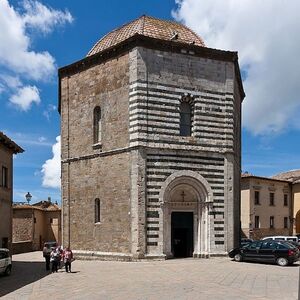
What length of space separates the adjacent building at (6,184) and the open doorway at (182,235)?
393 inches

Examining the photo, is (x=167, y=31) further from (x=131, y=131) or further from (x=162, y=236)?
(x=162, y=236)

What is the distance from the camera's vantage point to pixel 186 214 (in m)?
29.4

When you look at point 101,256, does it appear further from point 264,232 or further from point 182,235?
point 264,232

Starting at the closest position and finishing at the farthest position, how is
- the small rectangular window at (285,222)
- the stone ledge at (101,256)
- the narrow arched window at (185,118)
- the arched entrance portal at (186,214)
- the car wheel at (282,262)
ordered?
the car wheel at (282,262) → the stone ledge at (101,256) → the arched entrance portal at (186,214) → the narrow arched window at (185,118) → the small rectangular window at (285,222)

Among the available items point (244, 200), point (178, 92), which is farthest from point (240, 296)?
point (244, 200)

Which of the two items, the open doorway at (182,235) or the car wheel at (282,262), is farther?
the open doorway at (182,235)

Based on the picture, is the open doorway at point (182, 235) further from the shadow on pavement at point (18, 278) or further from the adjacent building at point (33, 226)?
the adjacent building at point (33, 226)

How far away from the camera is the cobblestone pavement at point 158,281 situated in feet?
52.1

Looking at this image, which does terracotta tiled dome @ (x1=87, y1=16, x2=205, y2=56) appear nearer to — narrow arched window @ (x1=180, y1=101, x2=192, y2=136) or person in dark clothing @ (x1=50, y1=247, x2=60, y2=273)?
narrow arched window @ (x1=180, y1=101, x2=192, y2=136)

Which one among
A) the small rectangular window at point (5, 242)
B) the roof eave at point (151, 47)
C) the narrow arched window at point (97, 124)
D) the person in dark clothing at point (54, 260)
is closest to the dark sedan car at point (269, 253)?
the person in dark clothing at point (54, 260)

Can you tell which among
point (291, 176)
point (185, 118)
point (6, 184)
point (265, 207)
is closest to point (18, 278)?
point (6, 184)

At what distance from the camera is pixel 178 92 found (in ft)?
95.0

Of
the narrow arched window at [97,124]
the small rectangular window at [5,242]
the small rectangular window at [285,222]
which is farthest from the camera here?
the small rectangular window at [285,222]

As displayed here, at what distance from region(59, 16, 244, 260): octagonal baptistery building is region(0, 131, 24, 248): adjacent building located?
4148 mm
